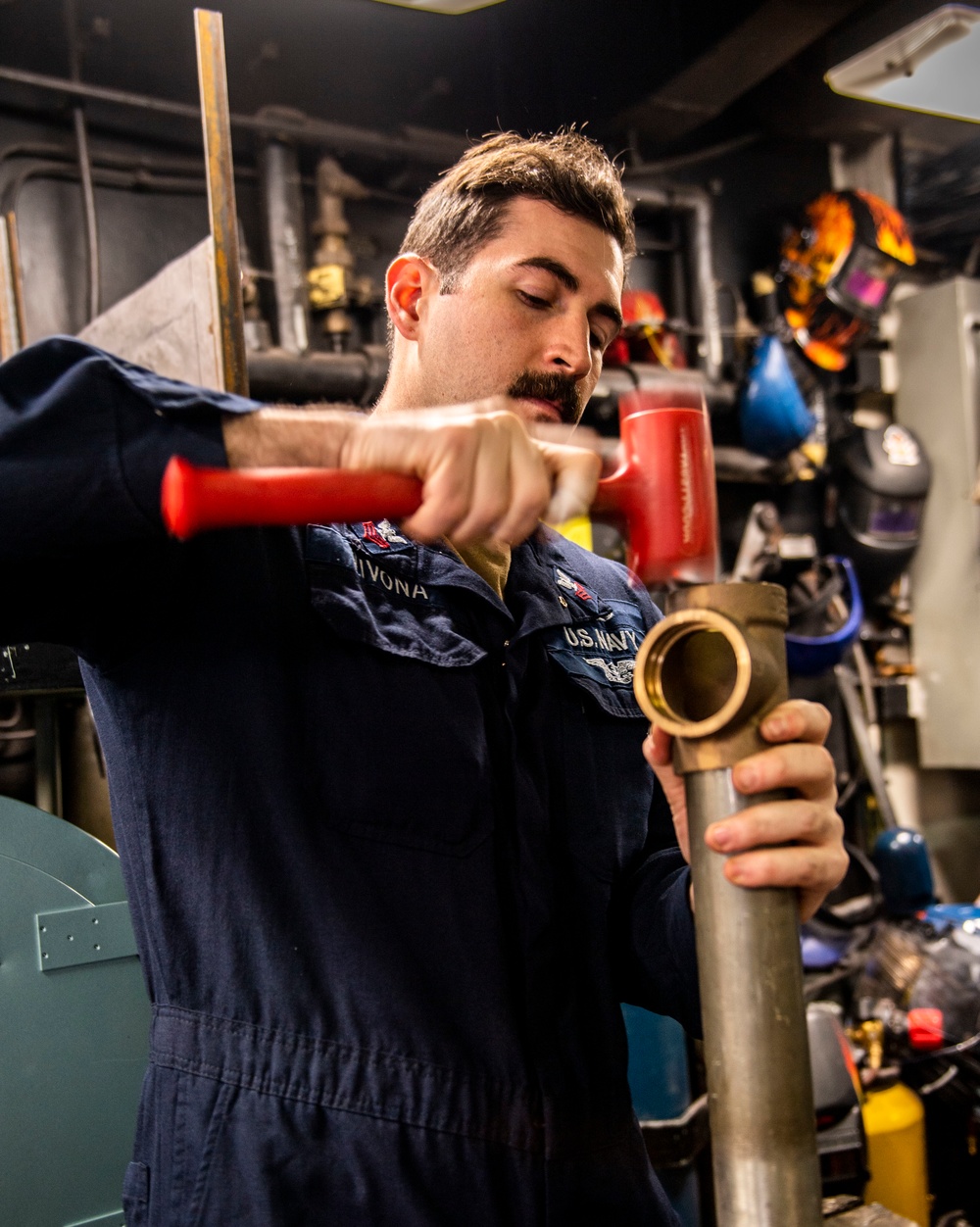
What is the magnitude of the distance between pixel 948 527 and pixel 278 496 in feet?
13.8

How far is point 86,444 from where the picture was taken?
672mm

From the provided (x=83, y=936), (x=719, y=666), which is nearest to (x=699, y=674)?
(x=719, y=666)

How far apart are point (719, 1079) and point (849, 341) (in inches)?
157

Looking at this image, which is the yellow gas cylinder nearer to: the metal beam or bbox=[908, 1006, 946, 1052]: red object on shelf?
bbox=[908, 1006, 946, 1052]: red object on shelf

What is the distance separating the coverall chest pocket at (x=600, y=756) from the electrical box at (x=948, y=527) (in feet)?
11.5

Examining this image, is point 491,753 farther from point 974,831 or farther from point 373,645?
point 974,831

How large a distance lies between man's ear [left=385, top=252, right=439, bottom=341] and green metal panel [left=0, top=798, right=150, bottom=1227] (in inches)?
34.4

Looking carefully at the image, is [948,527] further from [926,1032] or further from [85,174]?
[85,174]

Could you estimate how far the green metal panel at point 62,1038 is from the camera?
134 cm

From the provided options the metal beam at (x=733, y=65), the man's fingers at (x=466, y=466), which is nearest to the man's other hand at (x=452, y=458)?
the man's fingers at (x=466, y=466)

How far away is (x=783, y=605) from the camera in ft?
2.38

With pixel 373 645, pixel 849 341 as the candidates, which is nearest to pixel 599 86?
pixel 849 341

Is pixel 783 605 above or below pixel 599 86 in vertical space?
below

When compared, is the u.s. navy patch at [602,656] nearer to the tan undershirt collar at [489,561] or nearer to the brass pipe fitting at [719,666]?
the tan undershirt collar at [489,561]
